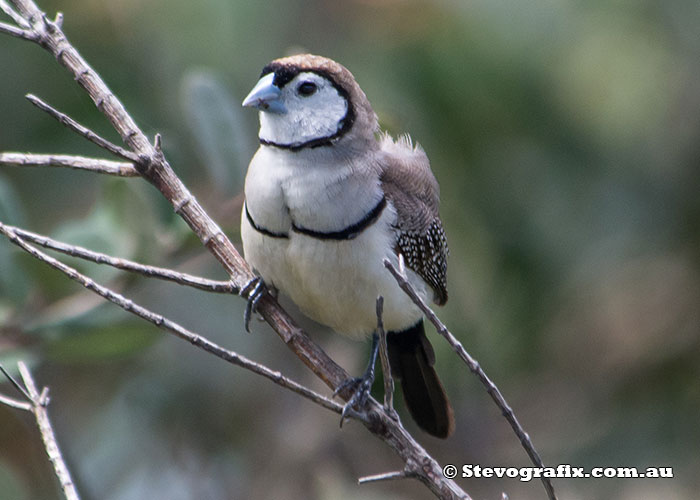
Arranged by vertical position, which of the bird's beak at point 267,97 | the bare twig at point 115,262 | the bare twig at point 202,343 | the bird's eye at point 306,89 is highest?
the bird's eye at point 306,89

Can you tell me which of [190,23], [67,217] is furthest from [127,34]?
[67,217]

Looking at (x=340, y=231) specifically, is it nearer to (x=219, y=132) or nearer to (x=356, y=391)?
(x=356, y=391)

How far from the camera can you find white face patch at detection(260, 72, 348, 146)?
2.62m

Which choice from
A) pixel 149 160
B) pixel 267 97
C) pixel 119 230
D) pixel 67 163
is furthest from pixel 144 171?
pixel 119 230

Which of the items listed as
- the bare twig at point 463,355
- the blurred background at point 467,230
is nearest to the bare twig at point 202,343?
the bare twig at point 463,355

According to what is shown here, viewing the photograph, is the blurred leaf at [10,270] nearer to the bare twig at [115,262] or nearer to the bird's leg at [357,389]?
the bare twig at [115,262]

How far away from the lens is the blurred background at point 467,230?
3.79 meters

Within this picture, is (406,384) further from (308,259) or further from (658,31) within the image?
(658,31)

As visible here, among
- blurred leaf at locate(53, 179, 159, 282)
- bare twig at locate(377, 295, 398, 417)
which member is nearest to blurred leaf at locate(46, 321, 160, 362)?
blurred leaf at locate(53, 179, 159, 282)

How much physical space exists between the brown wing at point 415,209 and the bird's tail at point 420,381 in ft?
0.71

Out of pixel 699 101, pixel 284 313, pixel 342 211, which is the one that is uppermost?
pixel 699 101

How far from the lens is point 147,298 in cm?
401

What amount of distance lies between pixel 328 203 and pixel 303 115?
0.26 metres

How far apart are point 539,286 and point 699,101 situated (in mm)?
1211
